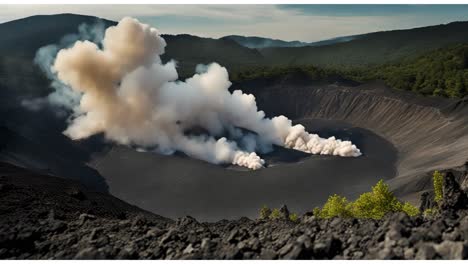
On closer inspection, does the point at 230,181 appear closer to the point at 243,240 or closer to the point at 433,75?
the point at 243,240

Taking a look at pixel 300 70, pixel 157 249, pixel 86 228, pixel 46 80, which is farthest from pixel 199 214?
pixel 300 70

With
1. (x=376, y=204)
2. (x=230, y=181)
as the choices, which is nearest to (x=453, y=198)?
(x=376, y=204)

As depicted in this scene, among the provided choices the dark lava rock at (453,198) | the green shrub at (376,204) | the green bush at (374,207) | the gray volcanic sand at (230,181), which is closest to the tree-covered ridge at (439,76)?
the gray volcanic sand at (230,181)

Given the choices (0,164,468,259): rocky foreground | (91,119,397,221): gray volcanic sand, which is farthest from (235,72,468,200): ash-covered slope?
(0,164,468,259): rocky foreground

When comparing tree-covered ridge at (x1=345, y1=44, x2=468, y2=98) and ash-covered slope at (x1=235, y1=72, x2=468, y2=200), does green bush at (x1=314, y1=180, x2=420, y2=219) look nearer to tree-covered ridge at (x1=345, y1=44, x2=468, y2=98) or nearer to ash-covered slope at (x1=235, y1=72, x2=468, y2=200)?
ash-covered slope at (x1=235, y1=72, x2=468, y2=200)

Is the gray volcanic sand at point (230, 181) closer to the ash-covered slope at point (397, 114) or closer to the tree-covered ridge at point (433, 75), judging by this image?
the ash-covered slope at point (397, 114)

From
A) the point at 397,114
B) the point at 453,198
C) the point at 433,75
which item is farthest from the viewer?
the point at 433,75
